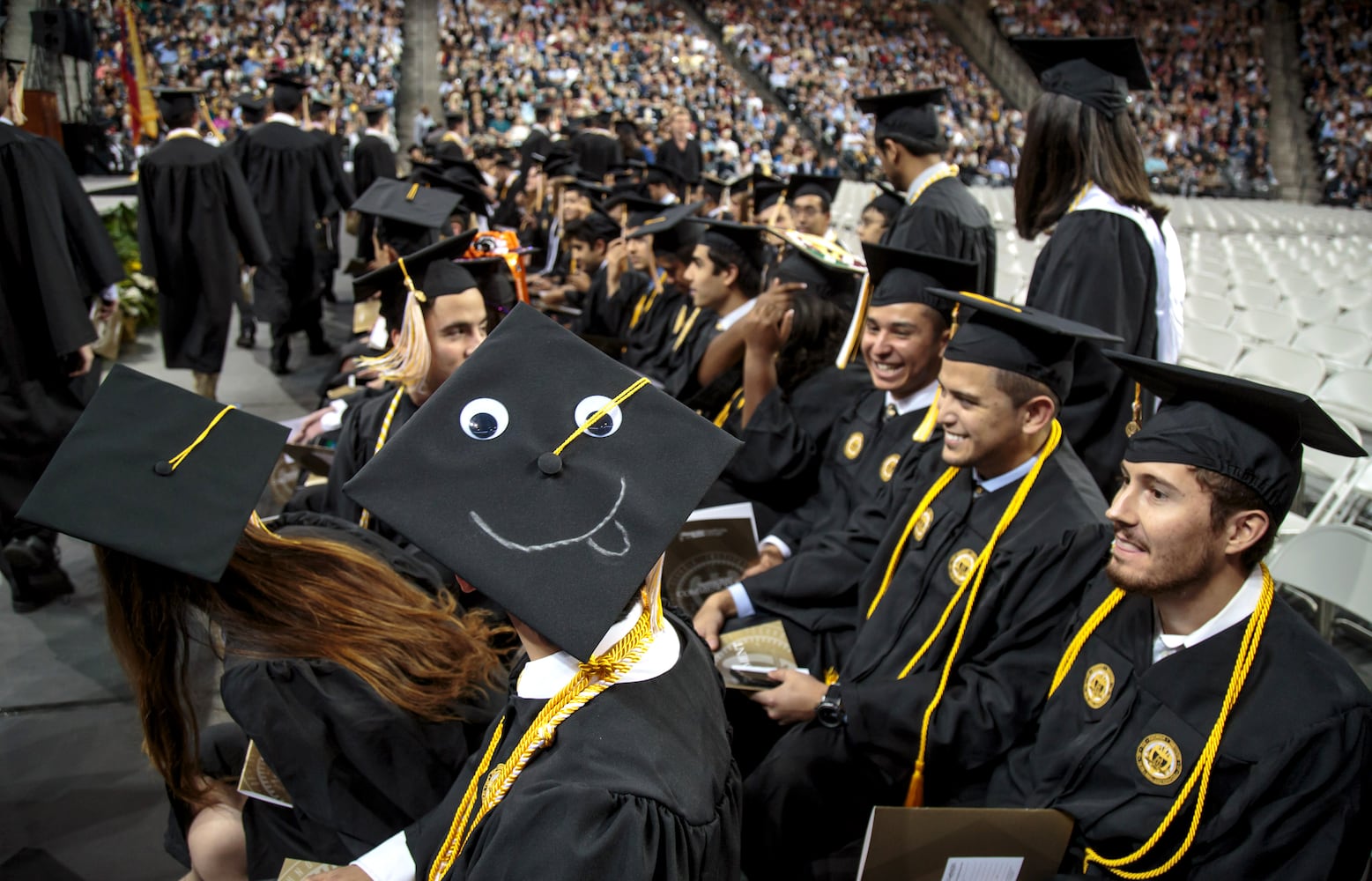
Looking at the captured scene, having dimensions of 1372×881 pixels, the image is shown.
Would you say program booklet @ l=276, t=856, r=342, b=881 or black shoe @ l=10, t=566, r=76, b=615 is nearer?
program booklet @ l=276, t=856, r=342, b=881

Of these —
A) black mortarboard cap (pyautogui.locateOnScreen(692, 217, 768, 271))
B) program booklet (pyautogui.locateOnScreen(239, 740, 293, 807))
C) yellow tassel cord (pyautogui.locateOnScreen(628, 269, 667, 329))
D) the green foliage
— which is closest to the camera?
program booklet (pyautogui.locateOnScreen(239, 740, 293, 807))

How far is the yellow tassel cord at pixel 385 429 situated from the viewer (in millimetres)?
2732

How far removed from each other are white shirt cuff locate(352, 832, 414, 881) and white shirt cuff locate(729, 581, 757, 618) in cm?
145

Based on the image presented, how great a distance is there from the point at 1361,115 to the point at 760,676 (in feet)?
109

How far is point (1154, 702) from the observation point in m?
1.85

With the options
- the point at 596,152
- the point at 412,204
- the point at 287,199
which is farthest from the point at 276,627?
the point at 596,152

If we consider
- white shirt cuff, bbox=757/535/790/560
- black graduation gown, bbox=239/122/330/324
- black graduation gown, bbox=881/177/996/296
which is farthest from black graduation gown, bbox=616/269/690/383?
black graduation gown, bbox=239/122/330/324

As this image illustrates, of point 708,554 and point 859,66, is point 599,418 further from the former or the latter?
point 859,66

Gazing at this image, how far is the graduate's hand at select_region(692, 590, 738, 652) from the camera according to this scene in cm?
283

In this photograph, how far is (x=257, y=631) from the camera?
1.81 m

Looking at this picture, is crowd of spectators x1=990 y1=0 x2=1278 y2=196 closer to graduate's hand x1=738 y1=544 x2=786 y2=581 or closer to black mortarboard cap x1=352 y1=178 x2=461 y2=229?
black mortarboard cap x1=352 y1=178 x2=461 y2=229

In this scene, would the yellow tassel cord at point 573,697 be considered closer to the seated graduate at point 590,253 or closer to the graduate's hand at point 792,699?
the graduate's hand at point 792,699

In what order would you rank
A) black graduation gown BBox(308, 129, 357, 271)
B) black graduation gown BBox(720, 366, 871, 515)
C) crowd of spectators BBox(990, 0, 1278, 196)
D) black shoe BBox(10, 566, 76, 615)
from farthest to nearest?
crowd of spectators BBox(990, 0, 1278, 196), black graduation gown BBox(308, 129, 357, 271), black shoe BBox(10, 566, 76, 615), black graduation gown BBox(720, 366, 871, 515)

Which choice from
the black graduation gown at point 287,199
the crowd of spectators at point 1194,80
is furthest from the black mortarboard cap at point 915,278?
the crowd of spectators at point 1194,80
